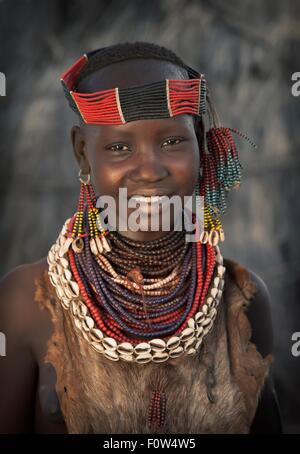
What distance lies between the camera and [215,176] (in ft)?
6.64

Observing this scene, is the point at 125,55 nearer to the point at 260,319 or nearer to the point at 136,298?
the point at 136,298

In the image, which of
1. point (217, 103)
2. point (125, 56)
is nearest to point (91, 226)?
point (125, 56)

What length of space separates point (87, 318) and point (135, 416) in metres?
0.33

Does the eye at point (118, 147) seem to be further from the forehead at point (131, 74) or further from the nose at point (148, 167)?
the forehead at point (131, 74)

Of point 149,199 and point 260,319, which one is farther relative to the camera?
point 260,319

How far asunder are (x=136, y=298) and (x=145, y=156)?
433mm

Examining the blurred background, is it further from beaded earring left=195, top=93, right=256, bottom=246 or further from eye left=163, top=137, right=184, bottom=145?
eye left=163, top=137, right=184, bottom=145

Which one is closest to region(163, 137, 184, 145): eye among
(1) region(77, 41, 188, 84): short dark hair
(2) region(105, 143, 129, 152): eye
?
(2) region(105, 143, 129, 152): eye

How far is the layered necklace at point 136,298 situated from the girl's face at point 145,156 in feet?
0.62

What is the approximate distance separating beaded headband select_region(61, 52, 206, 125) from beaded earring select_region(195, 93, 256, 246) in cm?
23

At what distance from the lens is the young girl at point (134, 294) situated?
1.77 metres

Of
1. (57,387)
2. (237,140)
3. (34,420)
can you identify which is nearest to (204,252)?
(57,387)

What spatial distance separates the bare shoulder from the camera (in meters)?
2.22

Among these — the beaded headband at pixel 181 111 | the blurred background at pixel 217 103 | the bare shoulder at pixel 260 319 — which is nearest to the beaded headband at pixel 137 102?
the beaded headband at pixel 181 111
